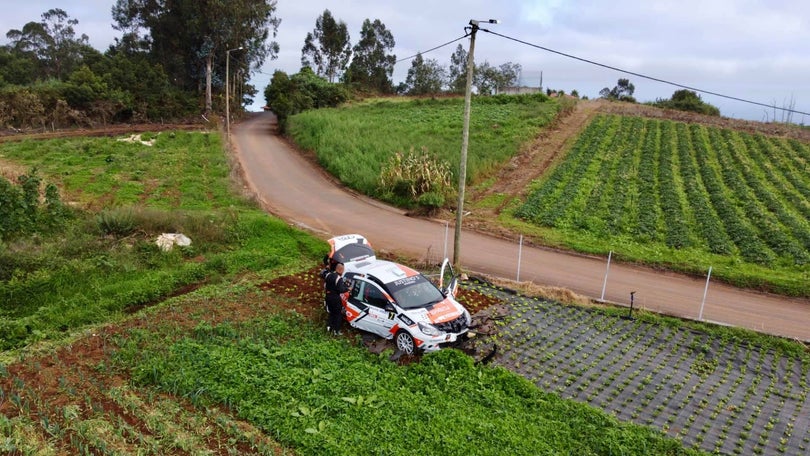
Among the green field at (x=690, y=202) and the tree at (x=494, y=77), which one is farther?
the tree at (x=494, y=77)

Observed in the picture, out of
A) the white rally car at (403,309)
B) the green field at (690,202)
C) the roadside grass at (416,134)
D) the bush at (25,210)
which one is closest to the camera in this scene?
the white rally car at (403,309)

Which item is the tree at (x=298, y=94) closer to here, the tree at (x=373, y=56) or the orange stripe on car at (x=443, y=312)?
the tree at (x=373, y=56)

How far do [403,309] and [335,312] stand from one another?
1.62 meters

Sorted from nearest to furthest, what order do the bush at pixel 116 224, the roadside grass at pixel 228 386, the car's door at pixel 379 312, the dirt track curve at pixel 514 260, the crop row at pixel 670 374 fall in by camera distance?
the roadside grass at pixel 228 386
the crop row at pixel 670 374
the car's door at pixel 379 312
the dirt track curve at pixel 514 260
the bush at pixel 116 224

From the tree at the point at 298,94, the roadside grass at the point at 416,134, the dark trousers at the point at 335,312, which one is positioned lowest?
the dark trousers at the point at 335,312

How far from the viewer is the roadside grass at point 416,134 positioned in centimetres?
2884

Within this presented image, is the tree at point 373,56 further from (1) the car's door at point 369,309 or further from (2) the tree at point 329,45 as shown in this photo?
(1) the car's door at point 369,309

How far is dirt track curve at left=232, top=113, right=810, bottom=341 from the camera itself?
1531cm

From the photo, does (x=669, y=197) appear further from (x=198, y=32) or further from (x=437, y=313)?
(x=198, y=32)

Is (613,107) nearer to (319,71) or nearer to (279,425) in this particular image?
(319,71)

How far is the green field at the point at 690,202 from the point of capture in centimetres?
1877

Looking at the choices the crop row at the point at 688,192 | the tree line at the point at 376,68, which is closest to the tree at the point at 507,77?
the tree line at the point at 376,68

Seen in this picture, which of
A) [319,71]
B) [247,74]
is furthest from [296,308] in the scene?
[319,71]

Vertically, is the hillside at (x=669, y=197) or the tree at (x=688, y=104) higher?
the tree at (x=688, y=104)
